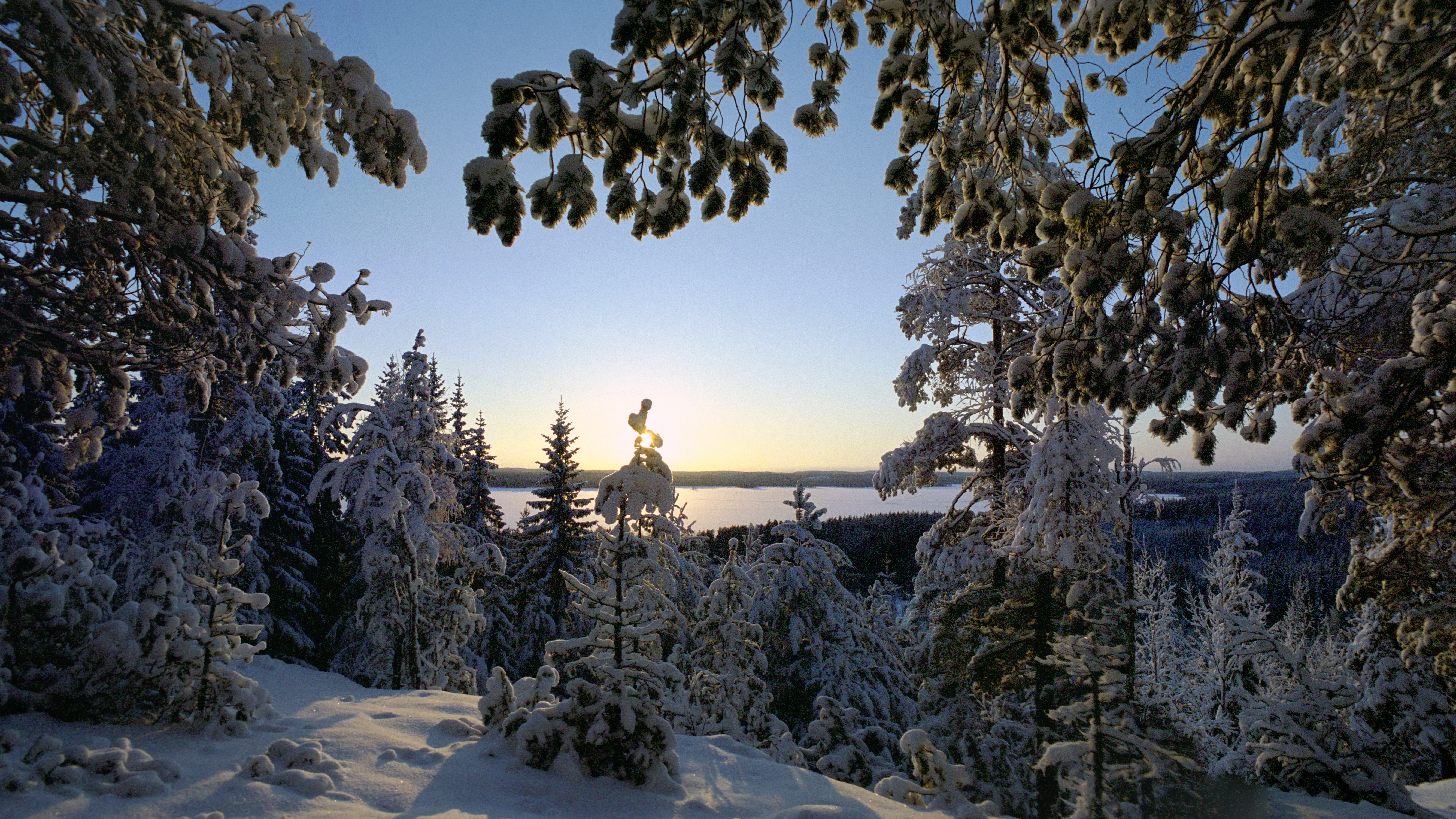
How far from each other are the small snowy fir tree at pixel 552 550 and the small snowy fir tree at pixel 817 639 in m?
9.91

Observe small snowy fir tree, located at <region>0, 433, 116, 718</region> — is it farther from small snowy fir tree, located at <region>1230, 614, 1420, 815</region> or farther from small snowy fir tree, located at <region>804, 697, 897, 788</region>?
small snowy fir tree, located at <region>1230, 614, 1420, 815</region>

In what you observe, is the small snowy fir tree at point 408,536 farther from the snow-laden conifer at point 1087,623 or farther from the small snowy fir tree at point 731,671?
the snow-laden conifer at point 1087,623

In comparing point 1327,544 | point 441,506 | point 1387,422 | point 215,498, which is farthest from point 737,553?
point 1327,544

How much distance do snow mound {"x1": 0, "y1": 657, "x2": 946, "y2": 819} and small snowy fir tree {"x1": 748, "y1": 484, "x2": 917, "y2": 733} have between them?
6.53 metres

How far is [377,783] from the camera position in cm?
512

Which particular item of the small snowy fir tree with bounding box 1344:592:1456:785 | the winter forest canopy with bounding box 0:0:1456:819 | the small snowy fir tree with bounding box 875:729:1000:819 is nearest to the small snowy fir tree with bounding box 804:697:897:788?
the winter forest canopy with bounding box 0:0:1456:819

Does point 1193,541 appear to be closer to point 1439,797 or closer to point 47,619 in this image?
point 1439,797

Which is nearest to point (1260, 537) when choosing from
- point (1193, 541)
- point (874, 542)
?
point (1193, 541)

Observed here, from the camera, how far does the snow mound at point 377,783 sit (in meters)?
4.49

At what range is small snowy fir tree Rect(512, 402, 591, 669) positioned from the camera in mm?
21719

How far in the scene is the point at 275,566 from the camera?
18.5m

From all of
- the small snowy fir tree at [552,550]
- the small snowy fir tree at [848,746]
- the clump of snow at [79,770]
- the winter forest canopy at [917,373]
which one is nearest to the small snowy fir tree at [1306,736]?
the winter forest canopy at [917,373]

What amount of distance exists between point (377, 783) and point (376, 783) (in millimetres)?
12

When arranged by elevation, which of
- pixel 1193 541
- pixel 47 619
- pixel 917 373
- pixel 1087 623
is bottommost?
pixel 1193 541
